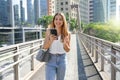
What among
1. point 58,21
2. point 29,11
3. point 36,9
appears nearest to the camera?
point 58,21


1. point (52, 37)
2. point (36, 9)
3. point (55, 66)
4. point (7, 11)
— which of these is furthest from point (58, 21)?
point (36, 9)

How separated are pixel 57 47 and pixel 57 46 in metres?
0.02

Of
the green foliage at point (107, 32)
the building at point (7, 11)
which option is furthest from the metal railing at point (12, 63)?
the building at point (7, 11)

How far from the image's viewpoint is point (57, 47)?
4742 millimetres

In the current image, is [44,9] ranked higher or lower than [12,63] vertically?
higher

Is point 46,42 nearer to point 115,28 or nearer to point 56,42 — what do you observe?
point 56,42

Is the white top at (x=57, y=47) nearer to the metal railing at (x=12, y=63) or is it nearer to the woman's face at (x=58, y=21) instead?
the woman's face at (x=58, y=21)

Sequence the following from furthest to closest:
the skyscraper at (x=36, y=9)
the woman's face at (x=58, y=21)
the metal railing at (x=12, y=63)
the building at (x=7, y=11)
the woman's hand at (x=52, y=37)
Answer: the skyscraper at (x=36, y=9)
the building at (x=7, y=11)
the metal railing at (x=12, y=63)
the woman's face at (x=58, y=21)
the woman's hand at (x=52, y=37)

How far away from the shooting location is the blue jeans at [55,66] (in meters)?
4.69

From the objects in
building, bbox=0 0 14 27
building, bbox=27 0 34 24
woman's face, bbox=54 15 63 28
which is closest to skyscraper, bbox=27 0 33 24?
building, bbox=27 0 34 24

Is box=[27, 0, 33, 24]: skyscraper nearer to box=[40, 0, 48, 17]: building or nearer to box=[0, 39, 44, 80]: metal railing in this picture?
box=[40, 0, 48, 17]: building

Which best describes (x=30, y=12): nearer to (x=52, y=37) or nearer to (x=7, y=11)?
(x=7, y=11)

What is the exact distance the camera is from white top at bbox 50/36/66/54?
15.5 ft

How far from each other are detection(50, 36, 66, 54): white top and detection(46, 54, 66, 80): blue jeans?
0.06m
